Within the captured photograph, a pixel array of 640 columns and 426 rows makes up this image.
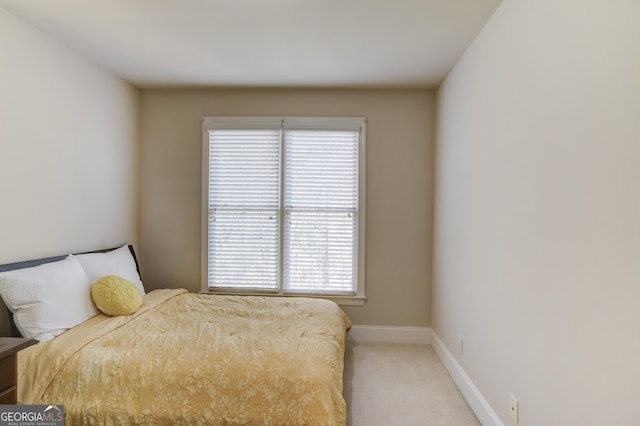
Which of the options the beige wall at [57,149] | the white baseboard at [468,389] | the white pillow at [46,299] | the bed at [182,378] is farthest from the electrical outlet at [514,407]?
the beige wall at [57,149]

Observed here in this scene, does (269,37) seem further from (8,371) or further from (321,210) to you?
(8,371)

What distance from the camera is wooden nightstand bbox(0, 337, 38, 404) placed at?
5.17ft

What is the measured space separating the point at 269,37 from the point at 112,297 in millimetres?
2207

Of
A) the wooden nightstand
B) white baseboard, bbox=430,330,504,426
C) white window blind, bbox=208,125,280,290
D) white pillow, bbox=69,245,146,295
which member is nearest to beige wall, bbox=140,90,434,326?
white window blind, bbox=208,125,280,290

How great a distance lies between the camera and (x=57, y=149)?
2.68m

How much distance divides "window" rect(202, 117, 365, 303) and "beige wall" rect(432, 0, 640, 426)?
1.31 metres

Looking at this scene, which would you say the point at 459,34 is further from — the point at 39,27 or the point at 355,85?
the point at 39,27

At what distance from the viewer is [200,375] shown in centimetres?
184

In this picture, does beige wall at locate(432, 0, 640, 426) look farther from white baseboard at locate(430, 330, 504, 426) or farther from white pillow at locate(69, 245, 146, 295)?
white pillow at locate(69, 245, 146, 295)

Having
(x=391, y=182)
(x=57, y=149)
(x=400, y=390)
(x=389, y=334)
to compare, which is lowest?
(x=400, y=390)

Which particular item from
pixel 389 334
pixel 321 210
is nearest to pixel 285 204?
pixel 321 210

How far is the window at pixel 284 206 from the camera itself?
3680 millimetres

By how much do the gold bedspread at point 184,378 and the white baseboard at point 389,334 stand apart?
1481mm

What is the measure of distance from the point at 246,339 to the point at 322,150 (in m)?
2.12
